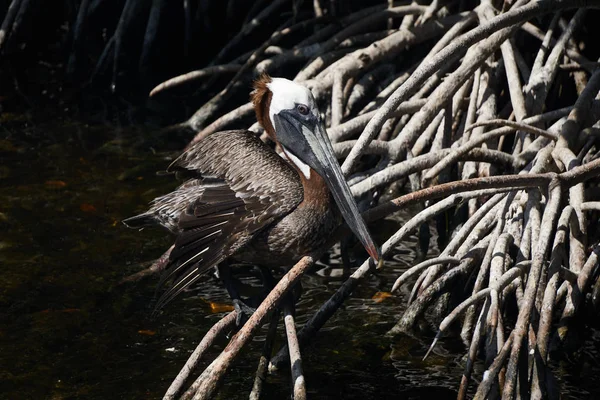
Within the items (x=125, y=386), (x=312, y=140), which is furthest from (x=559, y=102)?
(x=125, y=386)

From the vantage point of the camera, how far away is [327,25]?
8.19 meters

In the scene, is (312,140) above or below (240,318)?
above

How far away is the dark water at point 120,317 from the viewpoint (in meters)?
4.63

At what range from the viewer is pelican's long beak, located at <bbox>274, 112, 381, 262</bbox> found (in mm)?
4409

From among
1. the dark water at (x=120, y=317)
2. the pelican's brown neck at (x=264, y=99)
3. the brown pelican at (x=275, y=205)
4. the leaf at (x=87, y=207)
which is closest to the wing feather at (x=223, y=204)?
the brown pelican at (x=275, y=205)

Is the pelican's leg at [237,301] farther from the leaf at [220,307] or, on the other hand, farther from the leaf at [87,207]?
the leaf at [87,207]

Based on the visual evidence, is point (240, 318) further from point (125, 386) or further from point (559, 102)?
point (559, 102)

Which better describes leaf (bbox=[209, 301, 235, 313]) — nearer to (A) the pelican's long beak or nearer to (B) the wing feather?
(B) the wing feather

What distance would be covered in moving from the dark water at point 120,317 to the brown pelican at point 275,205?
0.52 meters

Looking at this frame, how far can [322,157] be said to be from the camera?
4672mm

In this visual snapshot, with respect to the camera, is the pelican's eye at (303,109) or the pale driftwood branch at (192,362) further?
the pelican's eye at (303,109)

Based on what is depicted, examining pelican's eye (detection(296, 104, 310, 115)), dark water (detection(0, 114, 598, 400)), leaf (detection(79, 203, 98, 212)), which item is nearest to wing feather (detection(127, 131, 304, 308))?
pelican's eye (detection(296, 104, 310, 115))

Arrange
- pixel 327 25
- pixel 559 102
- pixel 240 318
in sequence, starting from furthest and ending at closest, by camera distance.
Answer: pixel 327 25
pixel 559 102
pixel 240 318

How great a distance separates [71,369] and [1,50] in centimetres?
558
